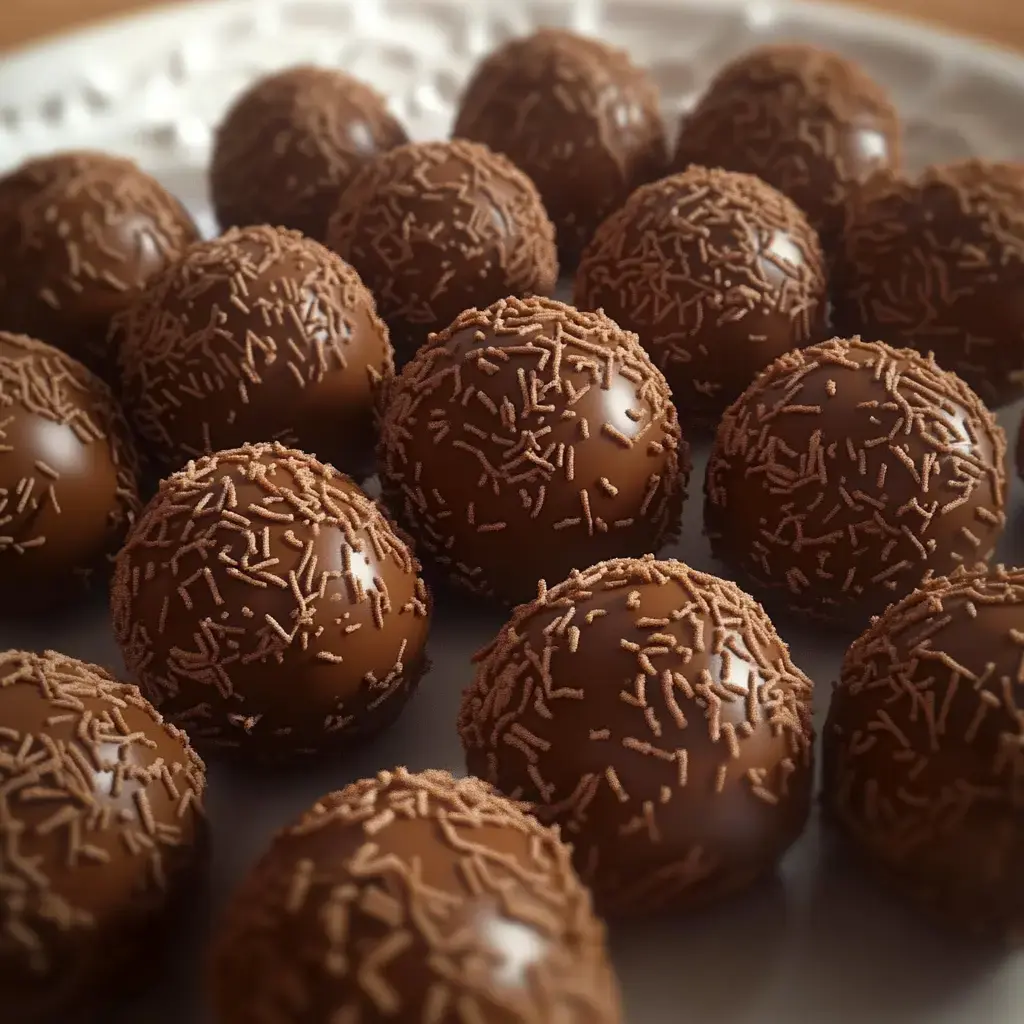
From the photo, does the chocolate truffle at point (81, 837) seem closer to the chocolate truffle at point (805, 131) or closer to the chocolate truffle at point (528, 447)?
the chocolate truffle at point (528, 447)

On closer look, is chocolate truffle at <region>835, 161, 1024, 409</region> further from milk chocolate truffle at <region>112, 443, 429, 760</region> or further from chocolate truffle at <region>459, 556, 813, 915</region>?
milk chocolate truffle at <region>112, 443, 429, 760</region>

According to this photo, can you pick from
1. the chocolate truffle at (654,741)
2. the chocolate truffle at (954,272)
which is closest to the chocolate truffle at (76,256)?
the chocolate truffle at (654,741)

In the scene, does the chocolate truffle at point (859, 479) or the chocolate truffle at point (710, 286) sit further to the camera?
the chocolate truffle at point (710, 286)

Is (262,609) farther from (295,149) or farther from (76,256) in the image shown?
(295,149)

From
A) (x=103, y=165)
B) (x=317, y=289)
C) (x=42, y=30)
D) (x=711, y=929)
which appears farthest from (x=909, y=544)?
(x=42, y=30)

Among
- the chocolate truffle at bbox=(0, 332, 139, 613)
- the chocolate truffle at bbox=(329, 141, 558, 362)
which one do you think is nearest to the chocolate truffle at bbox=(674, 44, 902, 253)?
the chocolate truffle at bbox=(329, 141, 558, 362)

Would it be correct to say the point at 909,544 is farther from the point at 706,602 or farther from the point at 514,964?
the point at 514,964

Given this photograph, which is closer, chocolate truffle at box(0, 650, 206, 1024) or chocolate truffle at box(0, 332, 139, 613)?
chocolate truffle at box(0, 650, 206, 1024)
